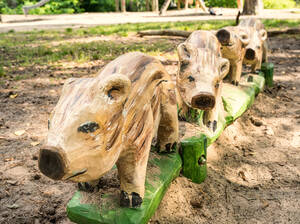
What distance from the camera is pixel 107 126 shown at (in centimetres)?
145

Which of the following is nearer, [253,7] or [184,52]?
[184,52]

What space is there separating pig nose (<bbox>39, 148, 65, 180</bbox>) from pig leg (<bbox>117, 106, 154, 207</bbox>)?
419mm

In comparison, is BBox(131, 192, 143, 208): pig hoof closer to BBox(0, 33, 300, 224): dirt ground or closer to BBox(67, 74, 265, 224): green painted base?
BBox(67, 74, 265, 224): green painted base

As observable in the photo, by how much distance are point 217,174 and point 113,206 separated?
48.2 inches

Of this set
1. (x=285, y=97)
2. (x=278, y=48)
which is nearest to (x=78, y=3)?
(x=278, y=48)

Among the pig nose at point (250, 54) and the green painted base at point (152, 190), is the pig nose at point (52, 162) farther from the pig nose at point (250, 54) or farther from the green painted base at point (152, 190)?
the pig nose at point (250, 54)

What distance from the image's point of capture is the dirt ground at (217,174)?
7.45ft

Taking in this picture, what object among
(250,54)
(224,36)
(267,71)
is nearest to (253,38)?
(250,54)

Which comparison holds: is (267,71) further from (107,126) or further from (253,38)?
(107,126)

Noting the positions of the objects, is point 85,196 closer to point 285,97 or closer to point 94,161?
point 94,161

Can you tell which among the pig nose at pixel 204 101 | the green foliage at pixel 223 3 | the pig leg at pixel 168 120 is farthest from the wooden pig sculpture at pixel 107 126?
the green foliage at pixel 223 3

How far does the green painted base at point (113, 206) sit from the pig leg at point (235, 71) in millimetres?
2100

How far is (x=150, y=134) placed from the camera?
1835 mm

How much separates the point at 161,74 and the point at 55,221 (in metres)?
1.25
